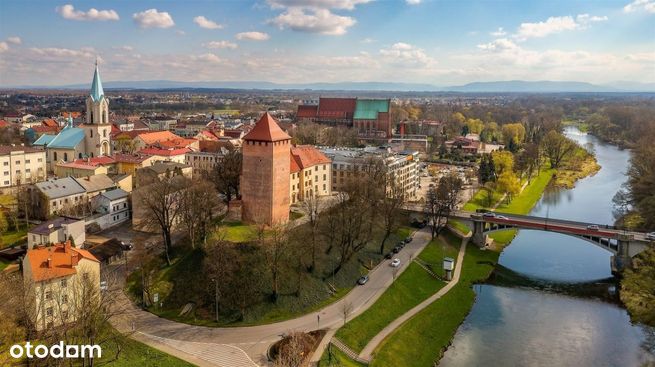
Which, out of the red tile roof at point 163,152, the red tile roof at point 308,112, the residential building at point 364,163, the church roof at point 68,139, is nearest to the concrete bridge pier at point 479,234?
the residential building at point 364,163

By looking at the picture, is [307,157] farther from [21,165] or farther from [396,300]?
[21,165]

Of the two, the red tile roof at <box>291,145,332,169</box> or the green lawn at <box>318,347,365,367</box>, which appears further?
the red tile roof at <box>291,145,332,169</box>

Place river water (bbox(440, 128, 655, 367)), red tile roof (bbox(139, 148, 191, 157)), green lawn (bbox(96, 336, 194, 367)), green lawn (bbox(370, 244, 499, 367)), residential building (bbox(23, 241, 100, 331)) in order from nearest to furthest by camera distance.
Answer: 1. green lawn (bbox(96, 336, 194, 367))
2. residential building (bbox(23, 241, 100, 331))
3. green lawn (bbox(370, 244, 499, 367))
4. river water (bbox(440, 128, 655, 367))
5. red tile roof (bbox(139, 148, 191, 157))

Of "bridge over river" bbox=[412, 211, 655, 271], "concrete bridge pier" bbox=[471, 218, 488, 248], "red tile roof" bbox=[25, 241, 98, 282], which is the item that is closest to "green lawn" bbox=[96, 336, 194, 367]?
"red tile roof" bbox=[25, 241, 98, 282]

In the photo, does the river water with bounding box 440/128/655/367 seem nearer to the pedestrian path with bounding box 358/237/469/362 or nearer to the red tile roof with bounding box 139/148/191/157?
the pedestrian path with bounding box 358/237/469/362

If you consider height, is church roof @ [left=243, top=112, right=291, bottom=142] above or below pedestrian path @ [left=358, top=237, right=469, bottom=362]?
above

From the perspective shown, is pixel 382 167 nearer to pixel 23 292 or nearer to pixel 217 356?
pixel 217 356

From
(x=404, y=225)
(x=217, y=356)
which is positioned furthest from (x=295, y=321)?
(x=404, y=225)
